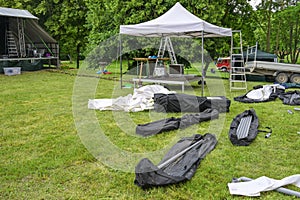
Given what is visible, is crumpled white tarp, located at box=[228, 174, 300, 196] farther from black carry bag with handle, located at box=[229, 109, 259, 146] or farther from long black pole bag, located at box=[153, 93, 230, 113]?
long black pole bag, located at box=[153, 93, 230, 113]

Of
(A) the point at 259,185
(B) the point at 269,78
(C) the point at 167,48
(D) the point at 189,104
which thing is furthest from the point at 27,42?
(A) the point at 259,185

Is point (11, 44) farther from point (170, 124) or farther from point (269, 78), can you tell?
point (170, 124)

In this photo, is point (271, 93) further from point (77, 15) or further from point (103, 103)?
point (77, 15)

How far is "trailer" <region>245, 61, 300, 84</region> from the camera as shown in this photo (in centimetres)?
955

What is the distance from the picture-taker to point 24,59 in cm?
1341

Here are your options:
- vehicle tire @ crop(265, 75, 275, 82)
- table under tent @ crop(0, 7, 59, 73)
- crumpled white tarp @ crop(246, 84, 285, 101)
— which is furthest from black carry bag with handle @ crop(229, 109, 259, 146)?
table under tent @ crop(0, 7, 59, 73)

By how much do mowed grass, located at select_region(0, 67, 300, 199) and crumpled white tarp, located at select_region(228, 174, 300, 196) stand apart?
2.2 inches

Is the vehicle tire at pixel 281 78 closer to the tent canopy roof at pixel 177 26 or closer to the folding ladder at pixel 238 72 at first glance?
the folding ladder at pixel 238 72

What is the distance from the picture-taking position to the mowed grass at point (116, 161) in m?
2.52

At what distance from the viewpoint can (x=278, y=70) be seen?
387 inches

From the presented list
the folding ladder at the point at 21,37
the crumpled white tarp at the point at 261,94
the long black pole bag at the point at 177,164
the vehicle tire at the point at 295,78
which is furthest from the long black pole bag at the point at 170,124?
the folding ladder at the point at 21,37

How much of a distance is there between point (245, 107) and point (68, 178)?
4257 millimetres

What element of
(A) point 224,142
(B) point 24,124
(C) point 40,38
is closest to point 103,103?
(B) point 24,124

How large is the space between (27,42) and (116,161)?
14962mm
